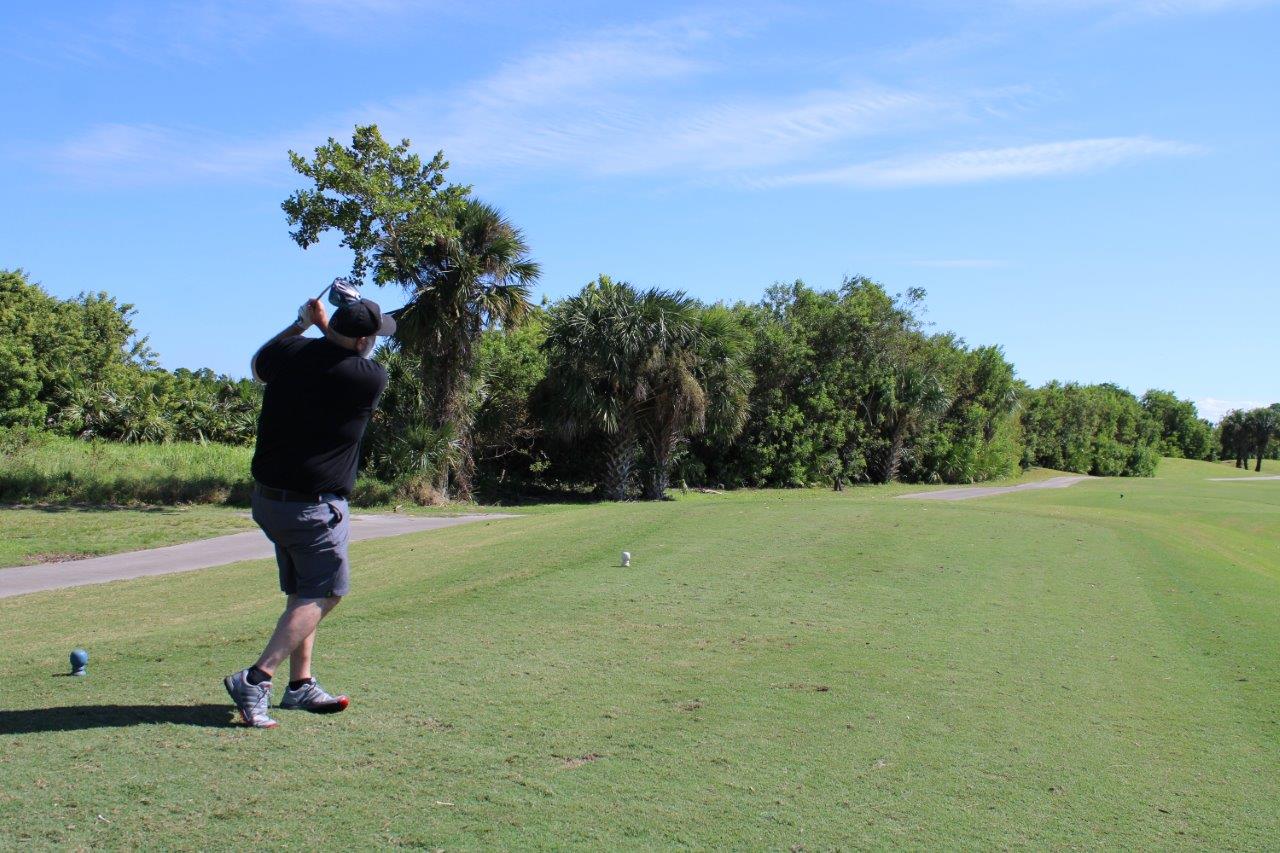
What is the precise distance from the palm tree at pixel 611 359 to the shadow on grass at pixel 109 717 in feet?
72.4

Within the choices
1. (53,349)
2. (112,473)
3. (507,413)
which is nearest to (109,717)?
(112,473)

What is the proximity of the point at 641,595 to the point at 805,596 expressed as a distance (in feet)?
5.50

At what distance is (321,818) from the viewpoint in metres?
3.79

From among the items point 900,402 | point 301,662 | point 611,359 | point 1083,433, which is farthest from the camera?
point 1083,433

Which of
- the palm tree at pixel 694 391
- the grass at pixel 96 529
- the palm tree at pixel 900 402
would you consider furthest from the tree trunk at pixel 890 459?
the grass at pixel 96 529

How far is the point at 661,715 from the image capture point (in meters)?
5.48

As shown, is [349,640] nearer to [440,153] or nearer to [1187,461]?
[440,153]

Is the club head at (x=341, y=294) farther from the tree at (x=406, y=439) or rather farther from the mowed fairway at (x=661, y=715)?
the tree at (x=406, y=439)

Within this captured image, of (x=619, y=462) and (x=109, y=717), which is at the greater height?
(x=619, y=462)

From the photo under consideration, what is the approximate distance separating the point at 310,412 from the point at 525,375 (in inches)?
934

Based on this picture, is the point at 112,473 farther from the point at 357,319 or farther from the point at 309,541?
the point at 357,319

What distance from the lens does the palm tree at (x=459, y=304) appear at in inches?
942

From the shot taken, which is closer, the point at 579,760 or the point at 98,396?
the point at 579,760

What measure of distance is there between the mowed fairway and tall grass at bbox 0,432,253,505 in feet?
36.5
